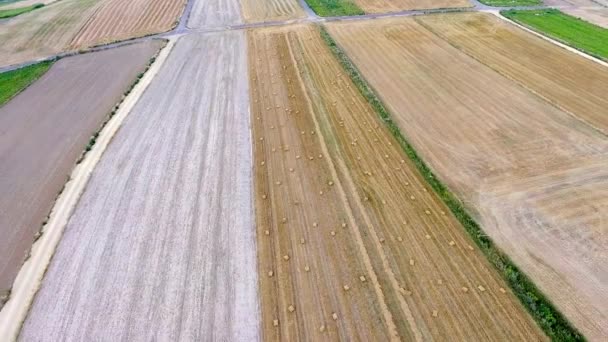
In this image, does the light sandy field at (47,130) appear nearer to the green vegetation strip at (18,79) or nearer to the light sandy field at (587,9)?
the green vegetation strip at (18,79)

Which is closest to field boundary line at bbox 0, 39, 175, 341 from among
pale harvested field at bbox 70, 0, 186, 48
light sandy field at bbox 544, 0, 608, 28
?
pale harvested field at bbox 70, 0, 186, 48

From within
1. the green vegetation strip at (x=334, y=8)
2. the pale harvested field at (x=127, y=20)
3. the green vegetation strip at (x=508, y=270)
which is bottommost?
the green vegetation strip at (x=508, y=270)

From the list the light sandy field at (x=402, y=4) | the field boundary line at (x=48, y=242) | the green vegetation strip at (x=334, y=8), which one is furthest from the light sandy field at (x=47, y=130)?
the light sandy field at (x=402, y=4)

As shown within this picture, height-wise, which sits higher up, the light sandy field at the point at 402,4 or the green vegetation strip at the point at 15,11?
the green vegetation strip at the point at 15,11

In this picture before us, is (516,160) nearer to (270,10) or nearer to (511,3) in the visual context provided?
(511,3)

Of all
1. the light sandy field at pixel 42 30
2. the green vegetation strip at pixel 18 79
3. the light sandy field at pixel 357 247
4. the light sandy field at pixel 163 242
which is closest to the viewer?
the light sandy field at pixel 357 247

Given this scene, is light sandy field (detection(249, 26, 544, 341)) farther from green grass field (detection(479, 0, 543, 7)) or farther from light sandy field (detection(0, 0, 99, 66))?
green grass field (detection(479, 0, 543, 7))
